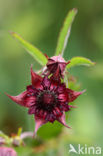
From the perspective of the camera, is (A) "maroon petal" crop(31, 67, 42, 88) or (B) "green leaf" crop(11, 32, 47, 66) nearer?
(A) "maroon petal" crop(31, 67, 42, 88)

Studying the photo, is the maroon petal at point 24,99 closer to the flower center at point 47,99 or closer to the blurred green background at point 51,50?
the flower center at point 47,99

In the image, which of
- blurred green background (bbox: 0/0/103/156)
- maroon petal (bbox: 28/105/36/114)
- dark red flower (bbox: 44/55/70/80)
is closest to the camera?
dark red flower (bbox: 44/55/70/80)

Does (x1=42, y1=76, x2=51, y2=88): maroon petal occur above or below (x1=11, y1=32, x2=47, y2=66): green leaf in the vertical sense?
below

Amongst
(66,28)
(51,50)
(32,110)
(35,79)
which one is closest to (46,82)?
(35,79)

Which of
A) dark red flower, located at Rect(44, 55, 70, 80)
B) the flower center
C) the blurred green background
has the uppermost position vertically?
the blurred green background

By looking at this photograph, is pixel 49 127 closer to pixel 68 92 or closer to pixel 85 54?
pixel 68 92

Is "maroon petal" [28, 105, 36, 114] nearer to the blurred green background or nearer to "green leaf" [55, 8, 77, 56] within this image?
"green leaf" [55, 8, 77, 56]

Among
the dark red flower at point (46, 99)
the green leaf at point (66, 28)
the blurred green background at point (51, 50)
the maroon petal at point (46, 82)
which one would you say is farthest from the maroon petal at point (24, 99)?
the blurred green background at point (51, 50)

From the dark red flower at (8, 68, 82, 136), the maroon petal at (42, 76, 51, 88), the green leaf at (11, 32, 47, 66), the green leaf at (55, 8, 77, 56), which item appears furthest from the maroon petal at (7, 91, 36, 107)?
the green leaf at (55, 8, 77, 56)
